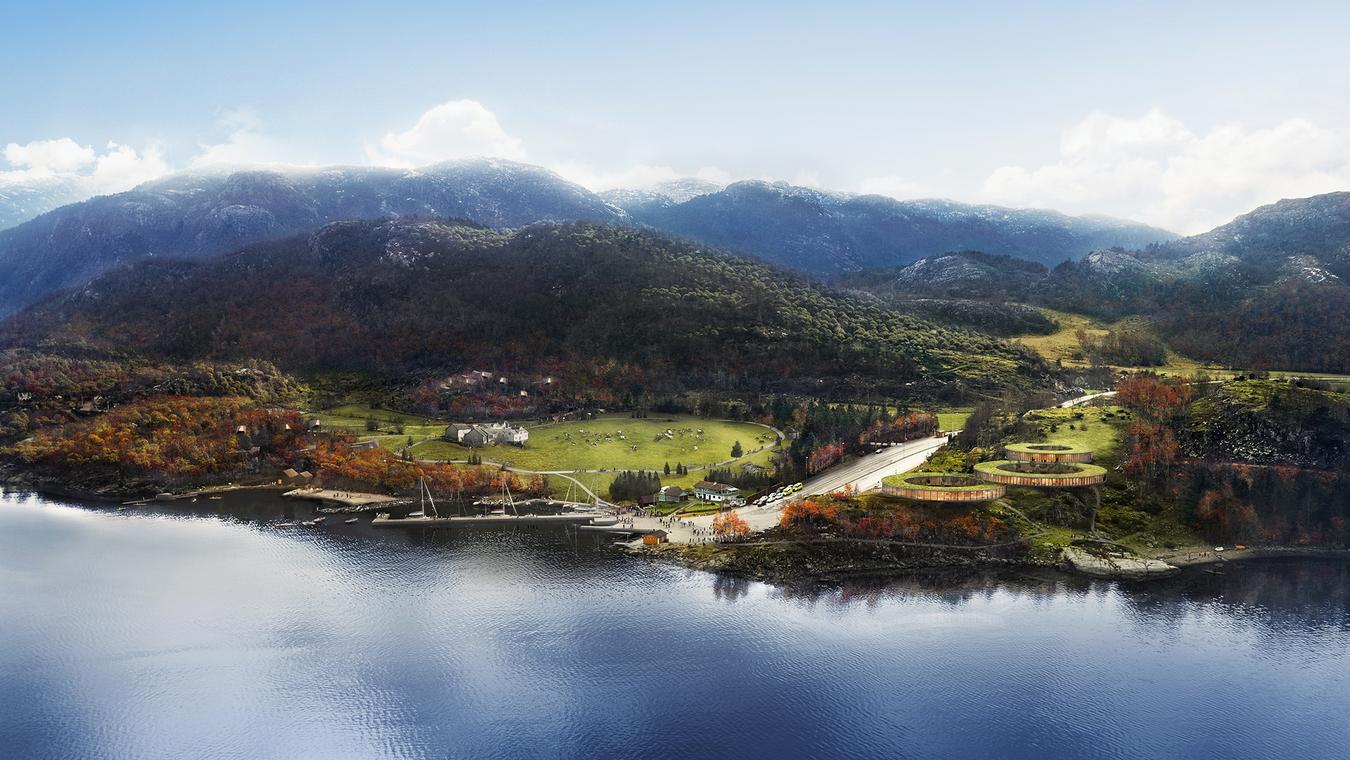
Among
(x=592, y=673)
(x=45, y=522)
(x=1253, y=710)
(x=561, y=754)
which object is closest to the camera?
(x=561, y=754)

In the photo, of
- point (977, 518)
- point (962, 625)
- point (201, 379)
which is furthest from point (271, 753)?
point (201, 379)

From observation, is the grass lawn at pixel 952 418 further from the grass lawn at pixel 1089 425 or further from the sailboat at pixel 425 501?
the sailboat at pixel 425 501

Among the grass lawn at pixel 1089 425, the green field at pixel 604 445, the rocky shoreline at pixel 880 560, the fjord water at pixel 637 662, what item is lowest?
the fjord water at pixel 637 662

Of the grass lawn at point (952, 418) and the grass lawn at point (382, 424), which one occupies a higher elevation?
the grass lawn at point (952, 418)

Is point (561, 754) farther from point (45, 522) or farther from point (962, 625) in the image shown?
point (45, 522)

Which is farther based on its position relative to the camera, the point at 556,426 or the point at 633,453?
the point at 556,426

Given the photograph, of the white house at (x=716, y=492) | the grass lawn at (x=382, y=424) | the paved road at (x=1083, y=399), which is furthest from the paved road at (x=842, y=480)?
the grass lawn at (x=382, y=424)

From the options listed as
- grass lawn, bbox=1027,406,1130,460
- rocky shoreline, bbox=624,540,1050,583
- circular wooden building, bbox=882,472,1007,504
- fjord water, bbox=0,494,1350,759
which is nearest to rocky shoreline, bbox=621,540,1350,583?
rocky shoreline, bbox=624,540,1050,583

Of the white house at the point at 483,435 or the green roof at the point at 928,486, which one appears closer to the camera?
the green roof at the point at 928,486
